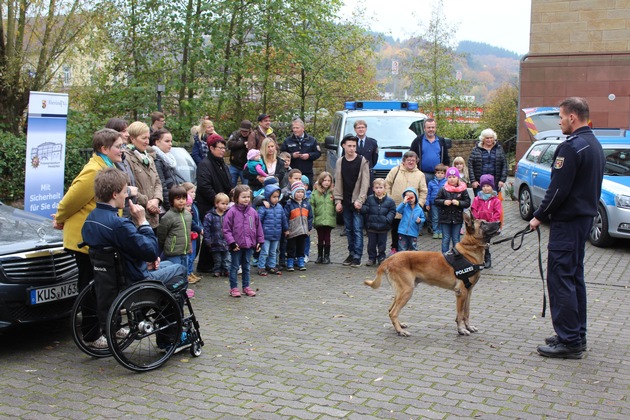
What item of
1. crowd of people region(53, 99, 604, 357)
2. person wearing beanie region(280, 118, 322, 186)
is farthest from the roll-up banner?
person wearing beanie region(280, 118, 322, 186)

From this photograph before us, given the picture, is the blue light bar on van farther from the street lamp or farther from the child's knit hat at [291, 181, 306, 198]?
the child's knit hat at [291, 181, 306, 198]

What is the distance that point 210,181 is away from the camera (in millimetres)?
10008

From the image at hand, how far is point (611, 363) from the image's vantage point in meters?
6.29

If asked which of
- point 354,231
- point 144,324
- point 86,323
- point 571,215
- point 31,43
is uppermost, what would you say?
point 31,43

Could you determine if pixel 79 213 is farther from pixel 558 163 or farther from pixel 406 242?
pixel 406 242

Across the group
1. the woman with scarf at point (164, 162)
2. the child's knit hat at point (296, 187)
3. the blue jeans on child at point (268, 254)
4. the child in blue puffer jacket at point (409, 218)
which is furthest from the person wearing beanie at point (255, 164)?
the child in blue puffer jacket at point (409, 218)

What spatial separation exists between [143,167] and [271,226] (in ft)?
8.27

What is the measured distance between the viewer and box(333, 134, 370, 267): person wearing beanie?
10938 millimetres

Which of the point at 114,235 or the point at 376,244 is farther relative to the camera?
the point at 376,244

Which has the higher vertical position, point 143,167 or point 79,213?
point 143,167

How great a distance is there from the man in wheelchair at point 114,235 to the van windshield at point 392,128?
8797 mm

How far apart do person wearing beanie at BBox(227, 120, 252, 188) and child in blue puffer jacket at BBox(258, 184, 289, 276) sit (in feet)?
5.82

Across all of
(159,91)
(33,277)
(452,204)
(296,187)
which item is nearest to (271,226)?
(296,187)

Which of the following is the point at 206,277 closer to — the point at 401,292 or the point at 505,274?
the point at 401,292
